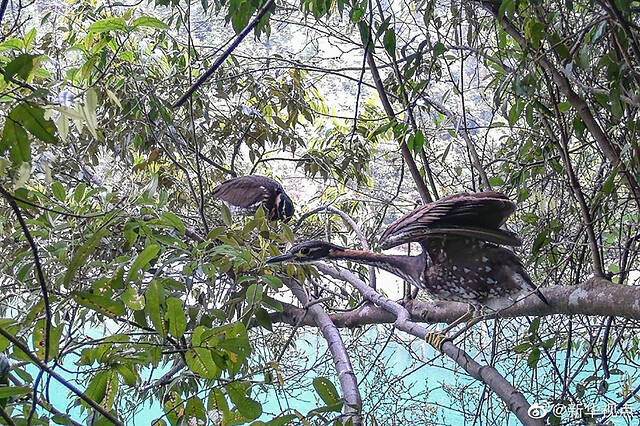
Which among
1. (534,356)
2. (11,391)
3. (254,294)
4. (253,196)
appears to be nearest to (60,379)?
(11,391)

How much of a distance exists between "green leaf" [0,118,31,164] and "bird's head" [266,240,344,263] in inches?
24.9

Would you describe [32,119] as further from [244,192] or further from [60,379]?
[244,192]

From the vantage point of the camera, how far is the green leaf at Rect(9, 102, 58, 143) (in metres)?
0.49

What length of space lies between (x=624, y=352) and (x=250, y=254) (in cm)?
102

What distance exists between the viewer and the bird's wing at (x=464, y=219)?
107 cm

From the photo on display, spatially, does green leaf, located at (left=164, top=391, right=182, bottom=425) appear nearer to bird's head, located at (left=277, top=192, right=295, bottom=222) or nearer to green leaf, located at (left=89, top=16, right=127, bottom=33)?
green leaf, located at (left=89, top=16, right=127, bottom=33)

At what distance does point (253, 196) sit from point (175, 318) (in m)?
1.21

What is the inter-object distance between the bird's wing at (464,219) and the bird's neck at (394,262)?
111mm

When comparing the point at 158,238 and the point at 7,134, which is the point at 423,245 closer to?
the point at 158,238

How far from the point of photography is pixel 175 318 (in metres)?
0.62

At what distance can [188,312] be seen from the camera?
3.36 feet

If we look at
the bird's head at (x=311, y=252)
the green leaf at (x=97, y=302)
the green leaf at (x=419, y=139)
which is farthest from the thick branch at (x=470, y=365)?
the green leaf at (x=97, y=302)

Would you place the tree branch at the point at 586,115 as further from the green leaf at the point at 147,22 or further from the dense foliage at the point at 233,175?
the green leaf at the point at 147,22

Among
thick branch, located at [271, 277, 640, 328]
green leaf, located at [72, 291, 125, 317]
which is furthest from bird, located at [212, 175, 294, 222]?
green leaf, located at [72, 291, 125, 317]
